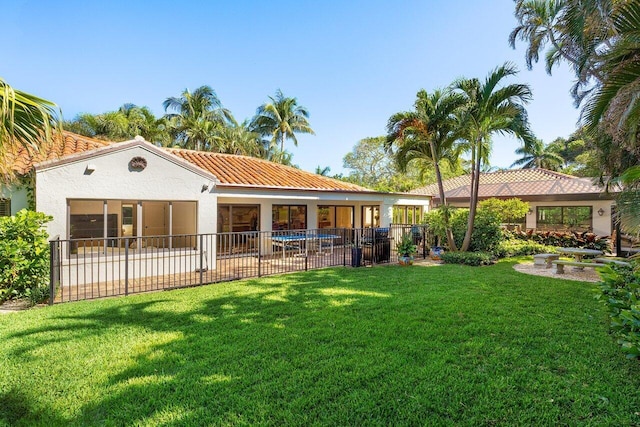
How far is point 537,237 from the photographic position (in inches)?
721

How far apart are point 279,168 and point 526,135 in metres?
11.7

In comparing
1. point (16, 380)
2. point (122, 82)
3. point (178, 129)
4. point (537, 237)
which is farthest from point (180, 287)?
point (178, 129)

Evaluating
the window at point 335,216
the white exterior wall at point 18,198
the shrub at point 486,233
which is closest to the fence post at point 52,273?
the white exterior wall at point 18,198

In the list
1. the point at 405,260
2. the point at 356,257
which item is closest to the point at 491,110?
the point at 405,260

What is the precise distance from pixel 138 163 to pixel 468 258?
1221 cm

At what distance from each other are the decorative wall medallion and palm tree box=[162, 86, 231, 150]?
20.9 metres

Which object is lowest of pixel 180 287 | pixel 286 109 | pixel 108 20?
pixel 180 287

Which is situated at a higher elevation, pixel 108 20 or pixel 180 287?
pixel 108 20

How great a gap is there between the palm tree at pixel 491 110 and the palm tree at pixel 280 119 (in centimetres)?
2354

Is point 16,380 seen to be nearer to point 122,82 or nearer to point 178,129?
point 122,82

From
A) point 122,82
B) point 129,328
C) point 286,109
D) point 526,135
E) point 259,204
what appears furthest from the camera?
point 286,109

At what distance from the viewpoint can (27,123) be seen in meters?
3.85

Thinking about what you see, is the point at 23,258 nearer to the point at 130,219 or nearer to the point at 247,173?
the point at 130,219

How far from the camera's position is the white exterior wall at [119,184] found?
27.6 ft
